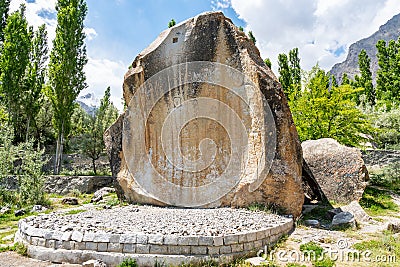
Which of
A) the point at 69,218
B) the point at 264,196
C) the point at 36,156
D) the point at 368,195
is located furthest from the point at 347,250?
the point at 36,156

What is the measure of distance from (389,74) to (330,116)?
74.4ft

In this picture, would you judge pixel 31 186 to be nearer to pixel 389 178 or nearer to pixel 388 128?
pixel 389 178

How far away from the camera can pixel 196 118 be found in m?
11.7

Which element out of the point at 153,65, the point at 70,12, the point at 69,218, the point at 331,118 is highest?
the point at 70,12

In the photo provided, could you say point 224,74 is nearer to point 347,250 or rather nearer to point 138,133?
point 138,133

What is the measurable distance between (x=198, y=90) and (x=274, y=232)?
605 cm

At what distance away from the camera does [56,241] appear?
→ 252 inches

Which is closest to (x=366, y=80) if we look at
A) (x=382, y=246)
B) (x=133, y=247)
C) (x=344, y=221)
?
(x=344, y=221)

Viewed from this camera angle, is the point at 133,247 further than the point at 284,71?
No

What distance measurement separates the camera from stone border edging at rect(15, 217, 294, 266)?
6051 mm

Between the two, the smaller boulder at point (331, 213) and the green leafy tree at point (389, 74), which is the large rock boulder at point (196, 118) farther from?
Result: the green leafy tree at point (389, 74)
